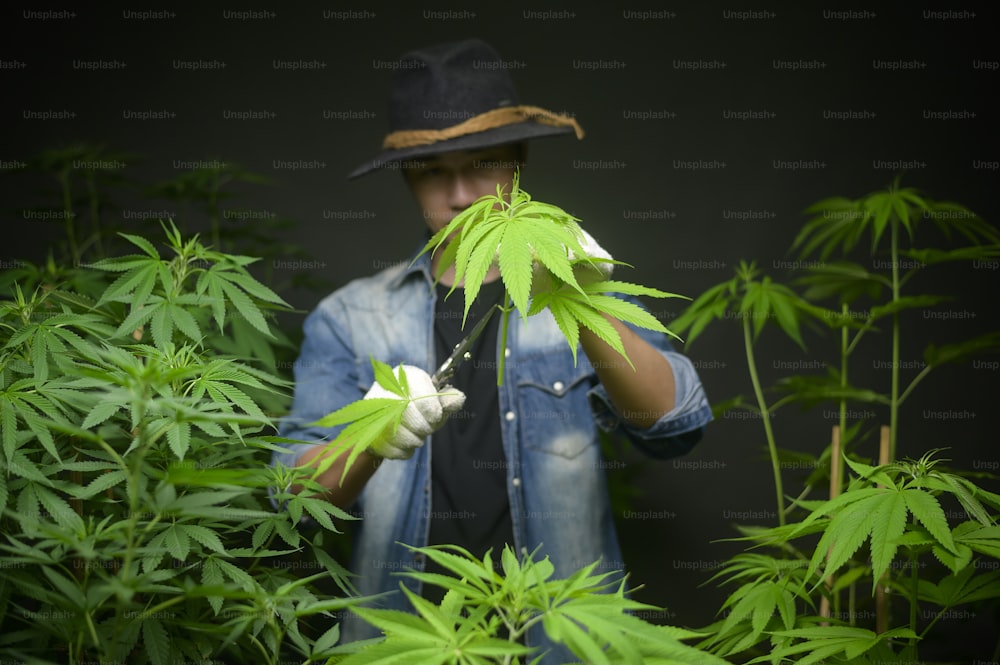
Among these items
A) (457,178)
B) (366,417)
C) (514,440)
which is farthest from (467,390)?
(366,417)

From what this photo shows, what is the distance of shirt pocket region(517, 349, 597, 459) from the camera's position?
186 centimetres

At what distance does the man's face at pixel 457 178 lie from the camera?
177cm

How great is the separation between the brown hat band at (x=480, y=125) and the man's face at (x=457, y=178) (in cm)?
4

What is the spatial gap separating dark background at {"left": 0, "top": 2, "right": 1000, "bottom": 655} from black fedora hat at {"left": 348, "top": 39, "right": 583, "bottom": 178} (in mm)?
880

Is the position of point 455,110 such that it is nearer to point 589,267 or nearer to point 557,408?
point 557,408

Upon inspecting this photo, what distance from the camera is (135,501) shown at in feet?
2.52

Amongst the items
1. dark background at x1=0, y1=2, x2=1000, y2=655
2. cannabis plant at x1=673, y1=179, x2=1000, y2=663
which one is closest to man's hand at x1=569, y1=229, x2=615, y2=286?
cannabis plant at x1=673, y1=179, x2=1000, y2=663

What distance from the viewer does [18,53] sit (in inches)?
104

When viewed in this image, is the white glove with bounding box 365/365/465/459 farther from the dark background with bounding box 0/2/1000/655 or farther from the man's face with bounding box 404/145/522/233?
the dark background with bounding box 0/2/1000/655

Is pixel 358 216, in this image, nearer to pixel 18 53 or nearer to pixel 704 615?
pixel 18 53

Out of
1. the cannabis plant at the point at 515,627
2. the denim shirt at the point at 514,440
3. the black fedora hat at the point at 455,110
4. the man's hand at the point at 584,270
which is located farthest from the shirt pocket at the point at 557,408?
the cannabis plant at the point at 515,627

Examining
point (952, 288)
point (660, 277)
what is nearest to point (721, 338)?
point (660, 277)

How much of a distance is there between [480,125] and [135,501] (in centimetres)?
115

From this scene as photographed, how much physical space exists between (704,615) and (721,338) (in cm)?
82
